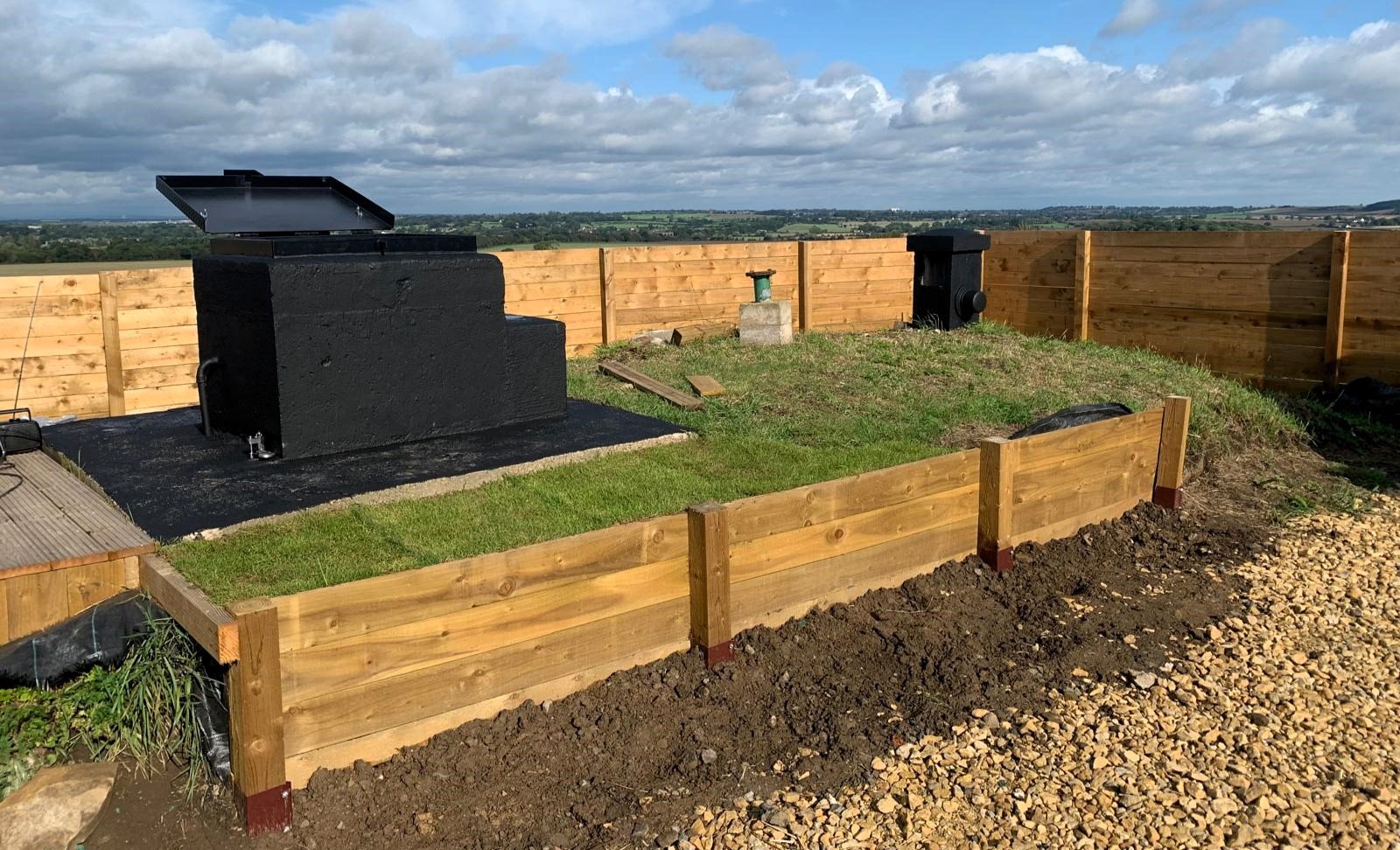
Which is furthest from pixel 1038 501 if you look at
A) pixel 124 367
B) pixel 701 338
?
pixel 124 367

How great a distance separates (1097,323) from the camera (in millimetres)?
13945

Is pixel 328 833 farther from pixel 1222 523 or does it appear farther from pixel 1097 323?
pixel 1097 323

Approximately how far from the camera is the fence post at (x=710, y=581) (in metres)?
4.74

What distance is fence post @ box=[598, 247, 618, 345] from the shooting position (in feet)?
44.4

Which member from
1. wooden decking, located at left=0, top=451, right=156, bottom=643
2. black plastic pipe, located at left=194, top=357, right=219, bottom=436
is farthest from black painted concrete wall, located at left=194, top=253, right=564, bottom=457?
wooden decking, located at left=0, top=451, right=156, bottom=643

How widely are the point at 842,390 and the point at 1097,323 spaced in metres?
5.82

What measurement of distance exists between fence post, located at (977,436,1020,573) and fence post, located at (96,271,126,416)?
26.8 feet

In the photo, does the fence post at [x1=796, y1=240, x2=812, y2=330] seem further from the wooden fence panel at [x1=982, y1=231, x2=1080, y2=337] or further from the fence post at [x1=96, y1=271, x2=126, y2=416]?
the fence post at [x1=96, y1=271, x2=126, y2=416]

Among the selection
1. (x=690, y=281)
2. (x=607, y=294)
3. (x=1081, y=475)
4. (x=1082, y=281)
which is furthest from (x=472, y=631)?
(x=1082, y=281)

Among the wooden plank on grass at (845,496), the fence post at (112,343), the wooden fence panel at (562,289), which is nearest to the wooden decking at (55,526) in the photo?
the wooden plank on grass at (845,496)

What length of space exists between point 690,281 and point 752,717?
34.4 ft

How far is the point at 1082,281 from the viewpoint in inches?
550

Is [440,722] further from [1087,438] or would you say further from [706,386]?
[706,386]

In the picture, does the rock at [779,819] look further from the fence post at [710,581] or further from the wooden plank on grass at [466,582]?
the wooden plank on grass at [466,582]
